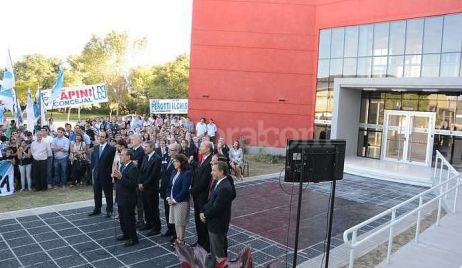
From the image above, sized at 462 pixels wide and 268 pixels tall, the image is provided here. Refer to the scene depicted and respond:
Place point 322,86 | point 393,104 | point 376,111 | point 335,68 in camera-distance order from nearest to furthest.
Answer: point 393,104 → point 376,111 → point 335,68 → point 322,86

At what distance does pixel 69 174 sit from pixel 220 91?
11.3 meters

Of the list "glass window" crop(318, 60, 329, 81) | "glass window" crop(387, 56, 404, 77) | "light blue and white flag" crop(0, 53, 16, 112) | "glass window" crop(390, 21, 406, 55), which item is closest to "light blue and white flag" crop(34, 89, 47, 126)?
"light blue and white flag" crop(0, 53, 16, 112)

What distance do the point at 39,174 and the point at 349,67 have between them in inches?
584

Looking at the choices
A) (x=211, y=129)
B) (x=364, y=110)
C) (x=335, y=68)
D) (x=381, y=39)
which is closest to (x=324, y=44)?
(x=335, y=68)

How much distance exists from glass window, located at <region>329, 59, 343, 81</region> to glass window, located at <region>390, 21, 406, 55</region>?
274cm

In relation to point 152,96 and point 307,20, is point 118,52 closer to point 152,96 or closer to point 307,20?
point 152,96

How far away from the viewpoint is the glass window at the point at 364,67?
1827cm

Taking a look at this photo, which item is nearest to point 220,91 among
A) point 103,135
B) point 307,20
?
point 307,20

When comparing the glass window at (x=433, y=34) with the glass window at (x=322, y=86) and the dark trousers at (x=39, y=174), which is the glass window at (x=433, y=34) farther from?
the dark trousers at (x=39, y=174)

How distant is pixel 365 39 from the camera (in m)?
18.5

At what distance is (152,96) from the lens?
45188 mm

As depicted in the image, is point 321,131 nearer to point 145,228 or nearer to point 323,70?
point 323,70

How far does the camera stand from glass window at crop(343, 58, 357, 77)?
18891 mm

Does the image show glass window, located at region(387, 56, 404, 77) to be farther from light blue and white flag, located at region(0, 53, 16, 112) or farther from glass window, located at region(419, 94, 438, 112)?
light blue and white flag, located at region(0, 53, 16, 112)
